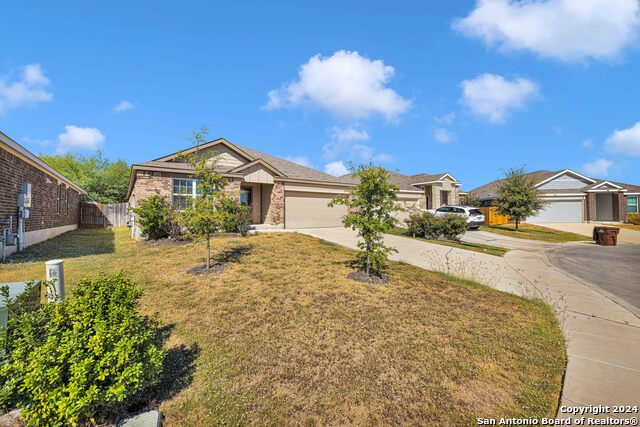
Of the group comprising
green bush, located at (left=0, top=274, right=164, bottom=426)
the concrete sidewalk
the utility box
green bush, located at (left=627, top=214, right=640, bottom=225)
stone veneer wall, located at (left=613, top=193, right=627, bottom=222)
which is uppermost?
stone veneer wall, located at (left=613, top=193, right=627, bottom=222)

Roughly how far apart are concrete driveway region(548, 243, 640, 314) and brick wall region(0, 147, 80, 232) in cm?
1799

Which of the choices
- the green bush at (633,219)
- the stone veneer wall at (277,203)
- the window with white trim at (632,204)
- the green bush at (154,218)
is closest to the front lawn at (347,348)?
the green bush at (154,218)

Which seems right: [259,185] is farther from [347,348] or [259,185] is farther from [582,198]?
[582,198]

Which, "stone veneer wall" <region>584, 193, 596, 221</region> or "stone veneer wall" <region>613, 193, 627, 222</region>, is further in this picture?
"stone veneer wall" <region>584, 193, 596, 221</region>

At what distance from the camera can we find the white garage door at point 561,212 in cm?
2994

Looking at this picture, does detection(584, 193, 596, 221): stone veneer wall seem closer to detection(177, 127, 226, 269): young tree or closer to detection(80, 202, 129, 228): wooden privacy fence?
detection(177, 127, 226, 269): young tree

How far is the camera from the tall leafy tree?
31234mm

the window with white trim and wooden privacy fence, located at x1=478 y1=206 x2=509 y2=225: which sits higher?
the window with white trim

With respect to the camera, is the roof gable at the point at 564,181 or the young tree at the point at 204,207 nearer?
the young tree at the point at 204,207

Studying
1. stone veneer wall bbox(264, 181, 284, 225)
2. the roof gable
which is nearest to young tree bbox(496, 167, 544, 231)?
the roof gable

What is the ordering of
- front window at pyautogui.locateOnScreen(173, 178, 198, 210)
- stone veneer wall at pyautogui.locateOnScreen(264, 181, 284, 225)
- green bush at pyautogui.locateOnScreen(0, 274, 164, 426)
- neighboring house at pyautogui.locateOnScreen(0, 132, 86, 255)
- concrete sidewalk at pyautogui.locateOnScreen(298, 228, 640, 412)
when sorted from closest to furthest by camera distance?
green bush at pyautogui.locateOnScreen(0, 274, 164, 426) → concrete sidewalk at pyautogui.locateOnScreen(298, 228, 640, 412) → neighboring house at pyautogui.locateOnScreen(0, 132, 86, 255) → front window at pyautogui.locateOnScreen(173, 178, 198, 210) → stone veneer wall at pyautogui.locateOnScreen(264, 181, 284, 225)

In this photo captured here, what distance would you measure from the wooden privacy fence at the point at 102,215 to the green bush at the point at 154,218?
555 inches

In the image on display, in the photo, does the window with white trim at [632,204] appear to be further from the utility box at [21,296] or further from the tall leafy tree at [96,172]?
the tall leafy tree at [96,172]

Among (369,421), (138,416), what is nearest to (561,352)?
(369,421)
